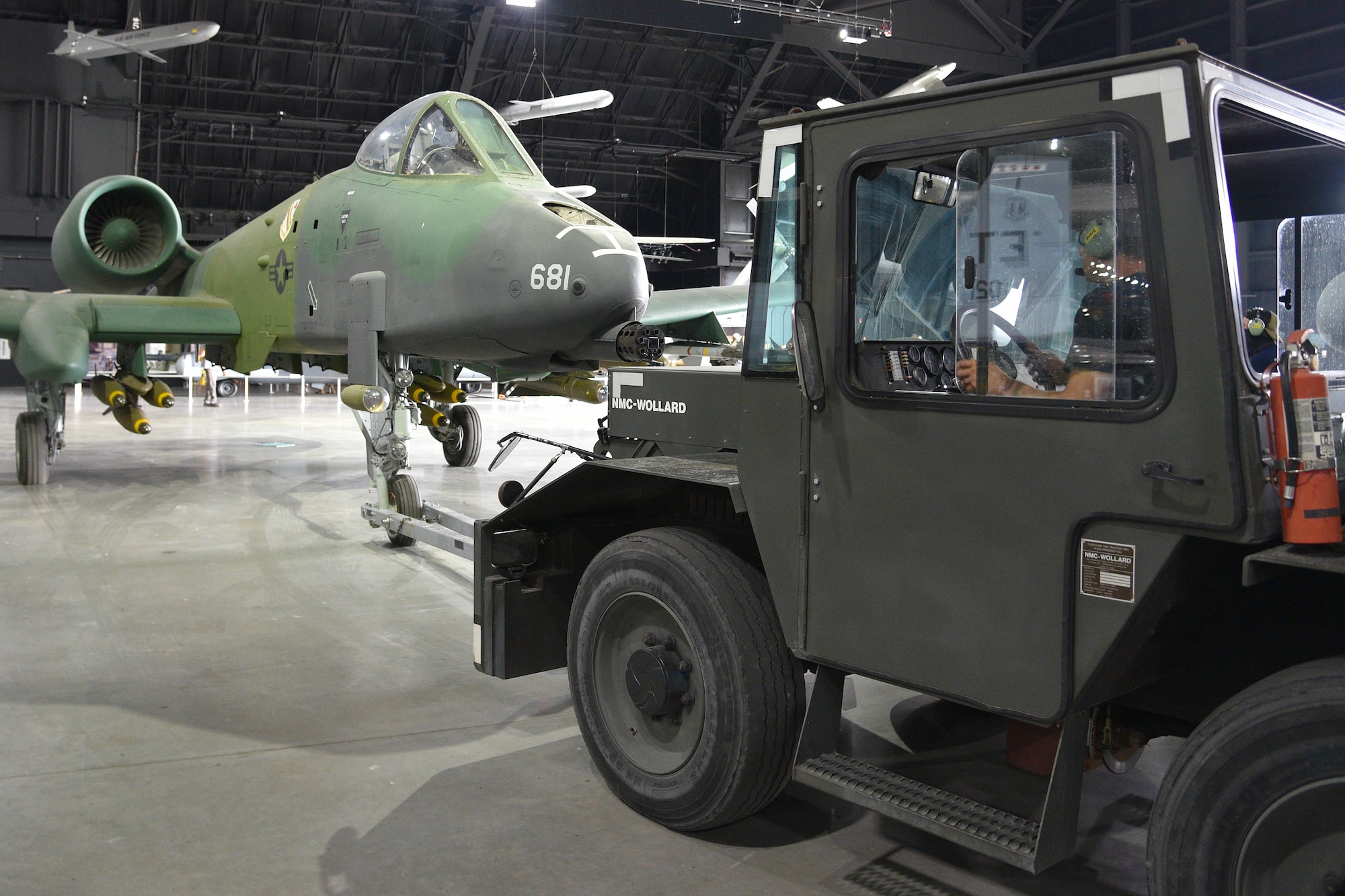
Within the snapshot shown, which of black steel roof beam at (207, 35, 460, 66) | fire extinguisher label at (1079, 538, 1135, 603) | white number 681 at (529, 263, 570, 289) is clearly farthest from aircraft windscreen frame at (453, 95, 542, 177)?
black steel roof beam at (207, 35, 460, 66)

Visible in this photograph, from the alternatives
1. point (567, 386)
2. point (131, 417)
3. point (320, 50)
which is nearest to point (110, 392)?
point (131, 417)

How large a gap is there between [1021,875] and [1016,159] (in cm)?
220

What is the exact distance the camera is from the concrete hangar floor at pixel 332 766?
3256mm

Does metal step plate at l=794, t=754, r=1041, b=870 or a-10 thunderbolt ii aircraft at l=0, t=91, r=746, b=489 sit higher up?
a-10 thunderbolt ii aircraft at l=0, t=91, r=746, b=489

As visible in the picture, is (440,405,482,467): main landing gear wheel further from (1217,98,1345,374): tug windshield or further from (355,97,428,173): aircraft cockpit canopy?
(1217,98,1345,374): tug windshield

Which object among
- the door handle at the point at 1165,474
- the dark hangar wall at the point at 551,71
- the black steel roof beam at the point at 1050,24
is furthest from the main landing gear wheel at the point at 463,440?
the black steel roof beam at the point at 1050,24

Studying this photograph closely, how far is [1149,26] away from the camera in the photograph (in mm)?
22984

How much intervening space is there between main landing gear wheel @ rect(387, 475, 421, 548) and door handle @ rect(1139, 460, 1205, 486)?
6.64 m

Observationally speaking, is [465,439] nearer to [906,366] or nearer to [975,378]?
[906,366]

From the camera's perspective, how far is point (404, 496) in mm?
8289

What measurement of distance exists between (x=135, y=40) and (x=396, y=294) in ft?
49.0

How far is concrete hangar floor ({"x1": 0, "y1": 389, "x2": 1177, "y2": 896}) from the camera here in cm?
326

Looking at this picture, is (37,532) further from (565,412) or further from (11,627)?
(565,412)

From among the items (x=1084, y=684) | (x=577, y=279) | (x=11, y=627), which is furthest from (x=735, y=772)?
(x=11, y=627)
